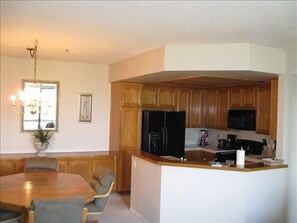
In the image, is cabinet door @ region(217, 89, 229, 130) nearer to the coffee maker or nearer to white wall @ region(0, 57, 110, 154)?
the coffee maker

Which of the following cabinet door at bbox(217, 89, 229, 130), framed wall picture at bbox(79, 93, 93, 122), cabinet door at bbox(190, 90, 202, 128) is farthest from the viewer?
cabinet door at bbox(190, 90, 202, 128)

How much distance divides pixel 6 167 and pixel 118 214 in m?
1.99

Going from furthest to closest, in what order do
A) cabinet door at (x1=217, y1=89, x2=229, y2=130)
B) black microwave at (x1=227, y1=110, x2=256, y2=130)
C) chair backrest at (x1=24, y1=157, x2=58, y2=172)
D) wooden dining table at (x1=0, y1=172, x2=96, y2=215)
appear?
cabinet door at (x1=217, y1=89, x2=229, y2=130), black microwave at (x1=227, y1=110, x2=256, y2=130), chair backrest at (x1=24, y1=157, x2=58, y2=172), wooden dining table at (x1=0, y1=172, x2=96, y2=215)

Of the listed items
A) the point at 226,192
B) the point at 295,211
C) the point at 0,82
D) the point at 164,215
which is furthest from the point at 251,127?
the point at 0,82

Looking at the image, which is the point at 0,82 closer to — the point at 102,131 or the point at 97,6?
the point at 102,131

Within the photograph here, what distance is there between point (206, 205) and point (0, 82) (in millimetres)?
4029

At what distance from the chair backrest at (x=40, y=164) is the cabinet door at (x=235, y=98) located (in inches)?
138

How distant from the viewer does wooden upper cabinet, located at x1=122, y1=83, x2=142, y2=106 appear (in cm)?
582

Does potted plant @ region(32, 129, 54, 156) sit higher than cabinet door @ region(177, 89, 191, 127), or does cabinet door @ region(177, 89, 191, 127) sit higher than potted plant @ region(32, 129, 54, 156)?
cabinet door @ region(177, 89, 191, 127)

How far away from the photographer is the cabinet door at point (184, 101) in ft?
21.6

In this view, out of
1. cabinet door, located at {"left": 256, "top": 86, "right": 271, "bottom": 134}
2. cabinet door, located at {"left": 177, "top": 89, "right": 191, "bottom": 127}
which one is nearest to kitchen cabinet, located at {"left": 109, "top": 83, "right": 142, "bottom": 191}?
cabinet door, located at {"left": 177, "top": 89, "right": 191, "bottom": 127}

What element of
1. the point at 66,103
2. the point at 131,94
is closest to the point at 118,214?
the point at 131,94

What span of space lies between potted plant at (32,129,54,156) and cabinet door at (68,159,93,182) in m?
0.55

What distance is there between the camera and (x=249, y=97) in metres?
5.75
